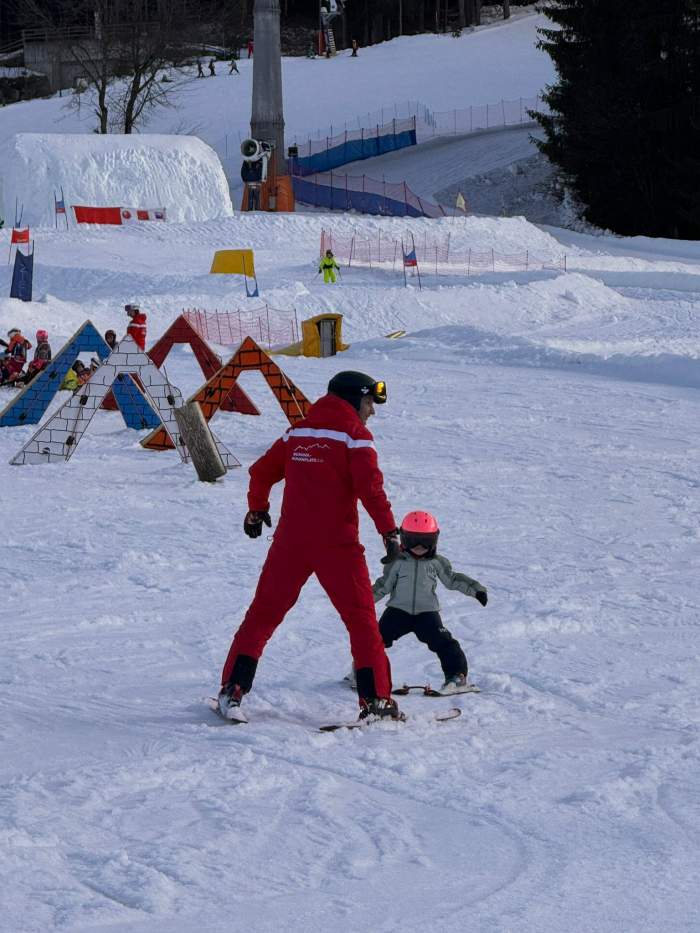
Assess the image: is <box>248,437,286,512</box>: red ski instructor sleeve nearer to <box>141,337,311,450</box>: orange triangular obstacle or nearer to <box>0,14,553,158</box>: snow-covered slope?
<box>141,337,311,450</box>: orange triangular obstacle

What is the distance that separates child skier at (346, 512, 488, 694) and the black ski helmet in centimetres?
56

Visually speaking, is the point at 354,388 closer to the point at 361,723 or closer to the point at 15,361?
the point at 361,723

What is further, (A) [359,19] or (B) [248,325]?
(A) [359,19]

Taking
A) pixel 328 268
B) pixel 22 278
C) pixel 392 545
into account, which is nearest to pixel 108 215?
pixel 328 268

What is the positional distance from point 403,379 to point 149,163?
72.1 ft

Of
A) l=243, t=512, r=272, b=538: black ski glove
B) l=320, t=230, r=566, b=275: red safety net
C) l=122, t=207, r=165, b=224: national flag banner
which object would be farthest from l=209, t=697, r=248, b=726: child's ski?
l=122, t=207, r=165, b=224: national flag banner

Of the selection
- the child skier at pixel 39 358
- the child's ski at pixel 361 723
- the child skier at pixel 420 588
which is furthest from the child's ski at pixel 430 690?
the child skier at pixel 39 358

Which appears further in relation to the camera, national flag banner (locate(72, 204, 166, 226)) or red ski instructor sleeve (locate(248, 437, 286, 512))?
national flag banner (locate(72, 204, 166, 226))

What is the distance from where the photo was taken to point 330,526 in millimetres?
5441

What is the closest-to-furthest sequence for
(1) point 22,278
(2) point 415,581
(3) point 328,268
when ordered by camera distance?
(2) point 415,581
(1) point 22,278
(3) point 328,268

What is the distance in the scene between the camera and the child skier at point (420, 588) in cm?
579

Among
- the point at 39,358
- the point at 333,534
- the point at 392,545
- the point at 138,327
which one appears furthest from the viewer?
the point at 138,327

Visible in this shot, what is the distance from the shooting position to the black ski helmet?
5527 millimetres

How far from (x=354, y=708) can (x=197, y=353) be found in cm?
1081
